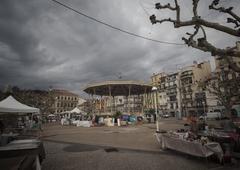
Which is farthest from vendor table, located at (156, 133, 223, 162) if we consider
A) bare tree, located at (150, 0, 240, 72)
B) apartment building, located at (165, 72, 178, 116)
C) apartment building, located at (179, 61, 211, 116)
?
apartment building, located at (165, 72, 178, 116)

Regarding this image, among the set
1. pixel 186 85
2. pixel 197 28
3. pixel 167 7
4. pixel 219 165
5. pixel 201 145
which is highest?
pixel 186 85

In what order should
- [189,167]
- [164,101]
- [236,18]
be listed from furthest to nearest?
[164,101] < [236,18] < [189,167]

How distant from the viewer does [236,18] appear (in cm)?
734

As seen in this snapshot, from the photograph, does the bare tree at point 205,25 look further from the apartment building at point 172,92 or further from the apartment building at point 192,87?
the apartment building at point 172,92

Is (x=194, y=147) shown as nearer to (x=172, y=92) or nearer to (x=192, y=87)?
(x=192, y=87)

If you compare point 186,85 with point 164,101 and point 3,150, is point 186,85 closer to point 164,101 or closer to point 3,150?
point 164,101

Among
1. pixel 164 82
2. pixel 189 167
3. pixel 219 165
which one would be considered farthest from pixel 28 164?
pixel 164 82

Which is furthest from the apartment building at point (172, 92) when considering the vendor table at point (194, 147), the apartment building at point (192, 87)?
the vendor table at point (194, 147)

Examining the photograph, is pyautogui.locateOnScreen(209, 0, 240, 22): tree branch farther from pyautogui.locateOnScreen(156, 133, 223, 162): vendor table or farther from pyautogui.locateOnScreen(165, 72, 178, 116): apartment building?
pyautogui.locateOnScreen(165, 72, 178, 116): apartment building

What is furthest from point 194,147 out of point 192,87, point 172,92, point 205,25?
point 172,92

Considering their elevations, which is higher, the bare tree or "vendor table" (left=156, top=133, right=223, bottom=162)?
the bare tree

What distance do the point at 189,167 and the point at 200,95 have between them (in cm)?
5960

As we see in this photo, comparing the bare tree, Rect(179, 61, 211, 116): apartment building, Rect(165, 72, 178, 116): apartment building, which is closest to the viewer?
the bare tree

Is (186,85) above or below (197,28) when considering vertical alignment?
above
